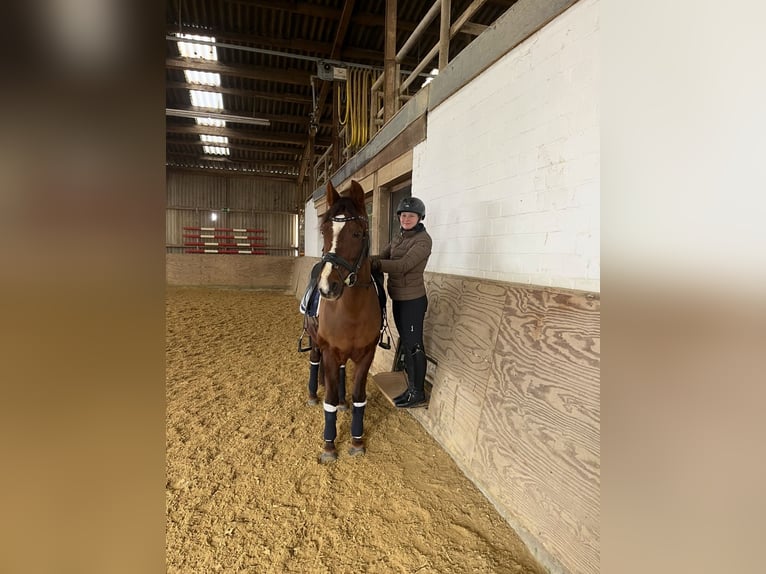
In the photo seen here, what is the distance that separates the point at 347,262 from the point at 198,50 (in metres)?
8.48

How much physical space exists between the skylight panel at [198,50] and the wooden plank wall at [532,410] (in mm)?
8394

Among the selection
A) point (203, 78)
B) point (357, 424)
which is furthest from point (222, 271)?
point (357, 424)

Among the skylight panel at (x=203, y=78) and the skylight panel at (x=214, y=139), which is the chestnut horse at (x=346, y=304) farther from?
the skylight panel at (x=214, y=139)

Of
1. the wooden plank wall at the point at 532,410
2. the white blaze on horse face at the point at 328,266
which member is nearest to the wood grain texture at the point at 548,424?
the wooden plank wall at the point at 532,410

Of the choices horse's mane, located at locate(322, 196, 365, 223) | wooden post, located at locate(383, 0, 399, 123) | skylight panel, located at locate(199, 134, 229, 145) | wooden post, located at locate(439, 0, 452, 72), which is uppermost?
skylight panel, located at locate(199, 134, 229, 145)

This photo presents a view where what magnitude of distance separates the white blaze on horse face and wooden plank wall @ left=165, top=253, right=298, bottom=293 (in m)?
9.73

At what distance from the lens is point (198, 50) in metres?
8.15

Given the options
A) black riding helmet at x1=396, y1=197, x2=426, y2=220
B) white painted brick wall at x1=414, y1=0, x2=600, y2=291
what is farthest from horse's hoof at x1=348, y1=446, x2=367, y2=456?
black riding helmet at x1=396, y1=197, x2=426, y2=220

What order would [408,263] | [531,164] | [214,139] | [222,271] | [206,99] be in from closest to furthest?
[531,164]
[408,263]
[206,99]
[222,271]
[214,139]

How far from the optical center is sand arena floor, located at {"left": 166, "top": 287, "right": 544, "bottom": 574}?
169 centimetres

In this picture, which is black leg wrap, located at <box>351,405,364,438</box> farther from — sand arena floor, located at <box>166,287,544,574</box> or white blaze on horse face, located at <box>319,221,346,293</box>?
white blaze on horse face, located at <box>319,221,346,293</box>

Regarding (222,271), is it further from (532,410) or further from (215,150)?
(532,410)

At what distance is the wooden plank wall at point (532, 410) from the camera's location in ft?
5.21
